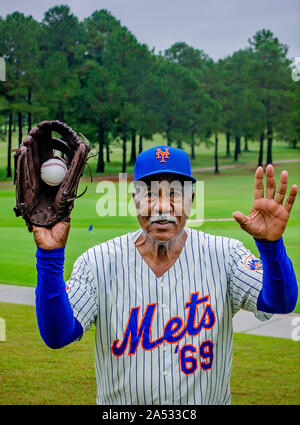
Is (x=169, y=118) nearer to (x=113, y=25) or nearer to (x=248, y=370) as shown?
(x=113, y=25)

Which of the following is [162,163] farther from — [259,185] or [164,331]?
[164,331]

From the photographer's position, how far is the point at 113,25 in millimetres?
74875

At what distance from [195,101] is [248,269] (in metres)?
62.4

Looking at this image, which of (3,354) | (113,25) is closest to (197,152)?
(113,25)

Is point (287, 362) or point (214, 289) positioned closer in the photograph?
point (214, 289)

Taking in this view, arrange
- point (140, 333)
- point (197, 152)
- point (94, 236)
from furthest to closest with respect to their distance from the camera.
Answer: point (197, 152), point (94, 236), point (140, 333)

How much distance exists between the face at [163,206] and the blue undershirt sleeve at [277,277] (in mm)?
410

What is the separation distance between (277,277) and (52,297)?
1.01m

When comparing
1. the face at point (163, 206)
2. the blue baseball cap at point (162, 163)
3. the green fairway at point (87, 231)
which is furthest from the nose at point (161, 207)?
the green fairway at point (87, 231)

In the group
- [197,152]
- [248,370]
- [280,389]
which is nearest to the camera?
[280,389]

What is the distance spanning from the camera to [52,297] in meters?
2.90

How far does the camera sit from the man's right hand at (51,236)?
9.61 ft

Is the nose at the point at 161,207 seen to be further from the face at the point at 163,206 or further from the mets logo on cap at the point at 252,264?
the mets logo on cap at the point at 252,264

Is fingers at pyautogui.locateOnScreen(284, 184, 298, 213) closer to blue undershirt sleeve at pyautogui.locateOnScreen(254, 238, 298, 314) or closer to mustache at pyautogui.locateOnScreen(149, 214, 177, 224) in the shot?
blue undershirt sleeve at pyautogui.locateOnScreen(254, 238, 298, 314)
